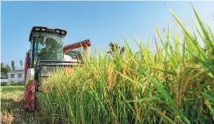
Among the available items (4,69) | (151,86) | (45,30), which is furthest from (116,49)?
(4,69)

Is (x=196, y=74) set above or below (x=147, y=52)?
below

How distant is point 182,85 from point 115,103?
3.82ft

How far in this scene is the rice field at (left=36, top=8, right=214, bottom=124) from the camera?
4.50 ft

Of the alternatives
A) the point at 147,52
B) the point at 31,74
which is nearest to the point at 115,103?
the point at 147,52

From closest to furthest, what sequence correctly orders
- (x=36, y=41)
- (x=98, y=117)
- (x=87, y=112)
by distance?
(x=98, y=117)
(x=87, y=112)
(x=36, y=41)

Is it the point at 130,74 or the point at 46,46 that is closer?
the point at 130,74

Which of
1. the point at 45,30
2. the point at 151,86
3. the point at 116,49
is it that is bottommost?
the point at 151,86

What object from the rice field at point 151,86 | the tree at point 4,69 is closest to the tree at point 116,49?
the rice field at point 151,86

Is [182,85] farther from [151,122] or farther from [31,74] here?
[31,74]

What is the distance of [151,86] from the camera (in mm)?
1908

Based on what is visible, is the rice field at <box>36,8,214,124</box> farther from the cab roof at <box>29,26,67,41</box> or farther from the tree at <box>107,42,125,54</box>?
the cab roof at <box>29,26,67,41</box>

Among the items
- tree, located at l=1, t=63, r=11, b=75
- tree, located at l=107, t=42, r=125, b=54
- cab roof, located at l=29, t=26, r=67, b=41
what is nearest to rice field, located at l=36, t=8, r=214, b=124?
tree, located at l=107, t=42, r=125, b=54

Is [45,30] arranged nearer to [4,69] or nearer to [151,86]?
[151,86]

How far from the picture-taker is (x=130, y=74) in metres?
2.25
